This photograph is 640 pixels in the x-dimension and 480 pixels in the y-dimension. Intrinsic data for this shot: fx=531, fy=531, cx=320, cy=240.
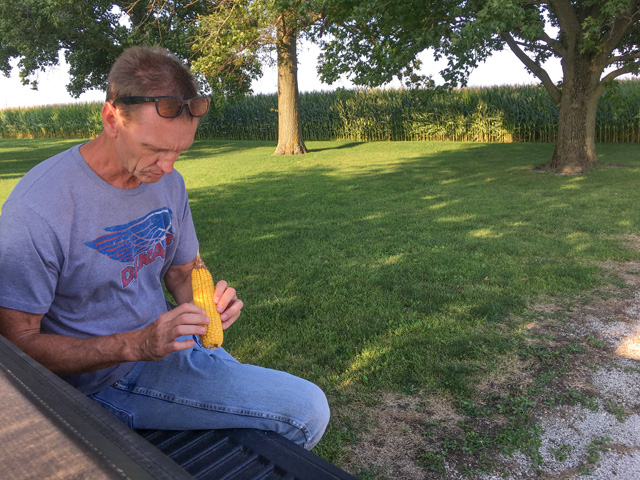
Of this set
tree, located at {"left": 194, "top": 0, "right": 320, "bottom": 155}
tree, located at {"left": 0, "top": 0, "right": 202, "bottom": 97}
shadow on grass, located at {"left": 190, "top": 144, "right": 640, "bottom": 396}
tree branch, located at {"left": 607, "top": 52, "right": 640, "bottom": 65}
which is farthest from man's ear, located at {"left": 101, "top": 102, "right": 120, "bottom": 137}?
tree, located at {"left": 0, "top": 0, "right": 202, "bottom": 97}

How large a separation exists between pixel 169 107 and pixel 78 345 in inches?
36.5

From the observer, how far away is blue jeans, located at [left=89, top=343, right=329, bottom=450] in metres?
2.00

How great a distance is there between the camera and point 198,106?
2.11 metres

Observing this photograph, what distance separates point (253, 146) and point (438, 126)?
901 centimetres

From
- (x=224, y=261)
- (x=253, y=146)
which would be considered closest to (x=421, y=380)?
(x=224, y=261)

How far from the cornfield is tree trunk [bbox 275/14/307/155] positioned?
2153 mm

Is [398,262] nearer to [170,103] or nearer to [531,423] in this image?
[531,423]

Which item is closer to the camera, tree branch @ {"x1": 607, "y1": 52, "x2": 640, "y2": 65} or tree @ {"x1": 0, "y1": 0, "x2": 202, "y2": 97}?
tree branch @ {"x1": 607, "y1": 52, "x2": 640, "y2": 65}

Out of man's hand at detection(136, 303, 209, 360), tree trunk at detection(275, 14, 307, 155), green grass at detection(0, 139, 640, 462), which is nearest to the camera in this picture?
man's hand at detection(136, 303, 209, 360)

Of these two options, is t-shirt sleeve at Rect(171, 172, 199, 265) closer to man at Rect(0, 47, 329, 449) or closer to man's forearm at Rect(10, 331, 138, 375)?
man at Rect(0, 47, 329, 449)

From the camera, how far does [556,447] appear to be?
2936 millimetres

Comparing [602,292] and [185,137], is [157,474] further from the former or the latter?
[602,292]

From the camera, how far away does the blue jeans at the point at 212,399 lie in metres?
2.00

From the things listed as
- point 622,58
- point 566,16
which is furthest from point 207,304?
point 622,58
